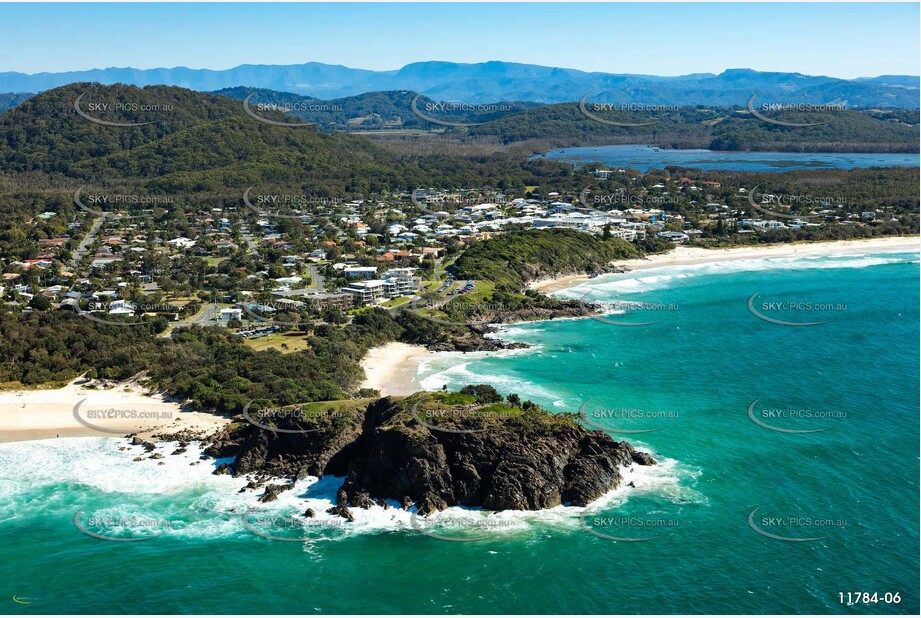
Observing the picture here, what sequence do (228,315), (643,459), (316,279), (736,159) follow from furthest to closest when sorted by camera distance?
(736,159) < (316,279) < (228,315) < (643,459)

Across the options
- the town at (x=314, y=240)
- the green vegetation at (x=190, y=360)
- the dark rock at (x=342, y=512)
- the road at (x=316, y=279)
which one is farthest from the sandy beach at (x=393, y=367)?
the road at (x=316, y=279)

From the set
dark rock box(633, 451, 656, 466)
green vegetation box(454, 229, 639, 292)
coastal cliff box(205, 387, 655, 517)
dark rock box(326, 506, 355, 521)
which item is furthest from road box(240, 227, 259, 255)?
dark rock box(633, 451, 656, 466)

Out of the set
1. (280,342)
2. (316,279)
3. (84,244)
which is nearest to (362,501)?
(280,342)

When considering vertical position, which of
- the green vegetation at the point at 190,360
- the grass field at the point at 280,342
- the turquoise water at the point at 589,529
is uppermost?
the green vegetation at the point at 190,360

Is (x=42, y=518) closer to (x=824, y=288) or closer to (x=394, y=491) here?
(x=394, y=491)

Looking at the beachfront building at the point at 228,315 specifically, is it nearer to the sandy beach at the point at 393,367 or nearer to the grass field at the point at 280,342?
the grass field at the point at 280,342

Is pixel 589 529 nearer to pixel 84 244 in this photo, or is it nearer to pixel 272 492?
pixel 272 492
